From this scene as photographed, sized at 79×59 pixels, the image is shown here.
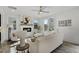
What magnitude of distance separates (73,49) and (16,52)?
3.71ft

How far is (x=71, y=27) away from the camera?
1.73 metres

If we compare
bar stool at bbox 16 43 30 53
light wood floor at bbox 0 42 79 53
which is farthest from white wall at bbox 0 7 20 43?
light wood floor at bbox 0 42 79 53

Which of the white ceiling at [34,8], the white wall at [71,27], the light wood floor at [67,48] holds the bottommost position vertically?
the light wood floor at [67,48]

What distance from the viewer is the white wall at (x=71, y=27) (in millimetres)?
1679

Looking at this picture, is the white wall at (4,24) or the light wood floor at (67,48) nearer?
the white wall at (4,24)

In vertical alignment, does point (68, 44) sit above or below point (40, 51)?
above

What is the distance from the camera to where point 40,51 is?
1.74 metres

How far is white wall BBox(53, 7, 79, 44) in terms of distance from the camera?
1679mm

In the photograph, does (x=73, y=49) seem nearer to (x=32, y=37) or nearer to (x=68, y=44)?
(x=68, y=44)

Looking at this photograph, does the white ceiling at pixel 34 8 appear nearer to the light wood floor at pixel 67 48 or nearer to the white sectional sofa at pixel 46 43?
the white sectional sofa at pixel 46 43

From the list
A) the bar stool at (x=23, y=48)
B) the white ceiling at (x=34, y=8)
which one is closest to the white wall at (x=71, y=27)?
the white ceiling at (x=34, y=8)

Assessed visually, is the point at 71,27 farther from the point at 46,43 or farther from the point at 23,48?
the point at 23,48
